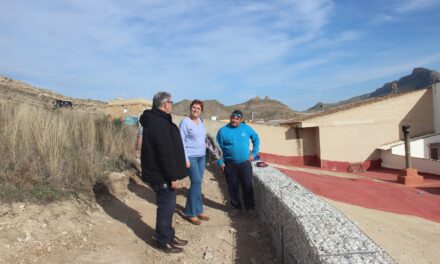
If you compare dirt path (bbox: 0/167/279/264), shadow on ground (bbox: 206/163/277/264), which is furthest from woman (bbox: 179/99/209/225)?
A: shadow on ground (bbox: 206/163/277/264)

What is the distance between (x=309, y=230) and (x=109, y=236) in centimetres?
250

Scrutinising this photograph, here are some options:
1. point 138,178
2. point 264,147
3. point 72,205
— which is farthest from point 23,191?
point 264,147

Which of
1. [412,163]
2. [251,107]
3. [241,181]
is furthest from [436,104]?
[251,107]

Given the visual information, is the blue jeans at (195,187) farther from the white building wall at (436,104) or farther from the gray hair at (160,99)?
the white building wall at (436,104)

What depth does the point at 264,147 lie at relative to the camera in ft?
67.8

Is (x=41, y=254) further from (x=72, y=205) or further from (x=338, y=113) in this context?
(x=338, y=113)

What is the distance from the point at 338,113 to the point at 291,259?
18.8 meters

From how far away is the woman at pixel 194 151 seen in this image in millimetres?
5469

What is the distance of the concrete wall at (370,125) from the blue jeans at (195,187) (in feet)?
54.3

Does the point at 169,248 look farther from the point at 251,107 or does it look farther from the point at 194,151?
the point at 251,107

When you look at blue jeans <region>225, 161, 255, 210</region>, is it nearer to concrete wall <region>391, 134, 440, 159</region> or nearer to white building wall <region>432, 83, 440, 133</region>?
concrete wall <region>391, 134, 440, 159</region>

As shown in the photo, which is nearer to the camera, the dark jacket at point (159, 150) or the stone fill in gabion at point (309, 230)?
the stone fill in gabion at point (309, 230)

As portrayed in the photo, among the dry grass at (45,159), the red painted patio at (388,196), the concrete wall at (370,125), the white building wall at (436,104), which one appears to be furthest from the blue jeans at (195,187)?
the white building wall at (436,104)

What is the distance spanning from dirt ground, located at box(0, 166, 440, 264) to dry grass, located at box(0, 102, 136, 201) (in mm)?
245
